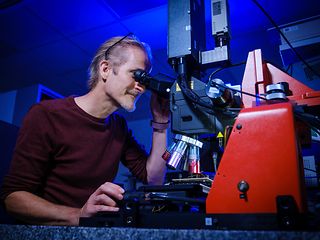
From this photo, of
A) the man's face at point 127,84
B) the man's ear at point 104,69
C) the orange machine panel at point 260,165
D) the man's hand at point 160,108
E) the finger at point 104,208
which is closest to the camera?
the orange machine panel at point 260,165

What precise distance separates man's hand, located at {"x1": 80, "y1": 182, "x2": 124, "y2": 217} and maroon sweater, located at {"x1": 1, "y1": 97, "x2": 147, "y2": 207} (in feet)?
1.33

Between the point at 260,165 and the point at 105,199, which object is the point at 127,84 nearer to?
the point at 105,199

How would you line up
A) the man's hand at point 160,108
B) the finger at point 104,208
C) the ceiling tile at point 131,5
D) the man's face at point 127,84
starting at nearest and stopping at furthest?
the finger at point 104,208 → the man's hand at point 160,108 → the man's face at point 127,84 → the ceiling tile at point 131,5

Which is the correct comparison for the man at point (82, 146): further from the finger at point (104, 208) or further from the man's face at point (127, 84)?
the finger at point (104, 208)

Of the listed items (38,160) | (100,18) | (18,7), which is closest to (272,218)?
(38,160)

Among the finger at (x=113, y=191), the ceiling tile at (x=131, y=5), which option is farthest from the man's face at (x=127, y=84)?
the ceiling tile at (x=131, y=5)

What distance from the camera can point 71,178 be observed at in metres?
1.19

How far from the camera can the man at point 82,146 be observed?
956 mm

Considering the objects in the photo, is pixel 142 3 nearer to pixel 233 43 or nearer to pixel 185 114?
pixel 233 43

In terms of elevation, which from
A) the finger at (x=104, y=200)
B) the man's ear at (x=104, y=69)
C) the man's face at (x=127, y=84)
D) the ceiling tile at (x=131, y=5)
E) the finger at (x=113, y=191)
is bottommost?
the finger at (x=104, y=200)

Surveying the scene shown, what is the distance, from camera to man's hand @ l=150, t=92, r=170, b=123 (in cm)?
111

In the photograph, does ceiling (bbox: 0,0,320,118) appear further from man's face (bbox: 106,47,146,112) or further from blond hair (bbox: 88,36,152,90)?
man's face (bbox: 106,47,146,112)

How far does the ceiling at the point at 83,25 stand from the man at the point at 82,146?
1123mm

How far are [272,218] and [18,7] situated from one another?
261cm
